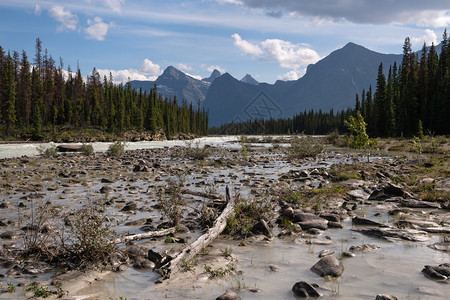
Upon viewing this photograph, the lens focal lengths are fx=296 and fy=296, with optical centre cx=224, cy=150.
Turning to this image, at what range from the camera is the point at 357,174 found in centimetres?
1441

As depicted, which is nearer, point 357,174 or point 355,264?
point 355,264

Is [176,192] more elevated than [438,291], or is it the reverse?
[176,192]

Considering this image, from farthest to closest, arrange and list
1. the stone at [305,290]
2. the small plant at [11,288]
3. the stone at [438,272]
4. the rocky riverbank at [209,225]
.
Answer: the rocky riverbank at [209,225] < the stone at [438,272] < the small plant at [11,288] < the stone at [305,290]

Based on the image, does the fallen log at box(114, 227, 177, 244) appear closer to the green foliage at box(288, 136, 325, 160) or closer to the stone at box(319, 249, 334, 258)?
the stone at box(319, 249, 334, 258)

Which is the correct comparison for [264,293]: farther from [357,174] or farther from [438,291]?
[357,174]

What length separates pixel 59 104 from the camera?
78.1 meters

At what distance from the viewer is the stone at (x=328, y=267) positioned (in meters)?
4.45

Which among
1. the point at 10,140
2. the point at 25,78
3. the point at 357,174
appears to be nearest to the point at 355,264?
the point at 357,174

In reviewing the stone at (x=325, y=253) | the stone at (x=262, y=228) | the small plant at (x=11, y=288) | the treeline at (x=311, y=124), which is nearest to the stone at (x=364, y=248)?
the stone at (x=325, y=253)

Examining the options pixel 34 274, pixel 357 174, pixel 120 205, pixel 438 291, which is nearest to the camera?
pixel 438 291

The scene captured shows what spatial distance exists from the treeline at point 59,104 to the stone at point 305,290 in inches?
2706

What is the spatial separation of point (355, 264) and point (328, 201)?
4.95 metres

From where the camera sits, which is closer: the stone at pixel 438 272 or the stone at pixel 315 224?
the stone at pixel 438 272

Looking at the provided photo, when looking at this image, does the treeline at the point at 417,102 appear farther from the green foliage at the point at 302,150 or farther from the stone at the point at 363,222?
the stone at the point at 363,222
